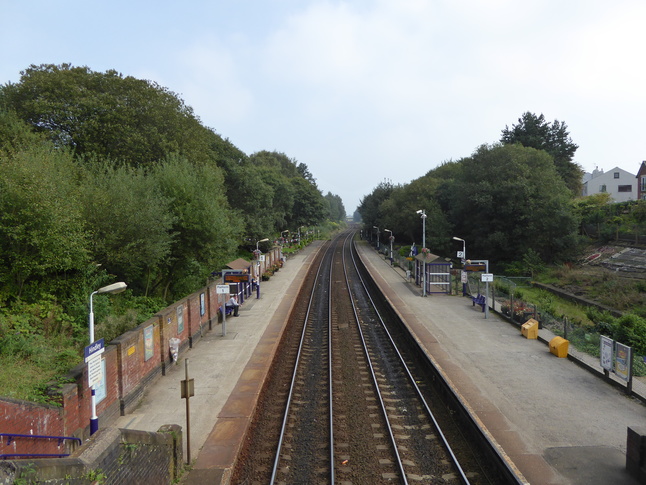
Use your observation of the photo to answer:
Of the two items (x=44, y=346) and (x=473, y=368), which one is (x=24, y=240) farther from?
(x=473, y=368)

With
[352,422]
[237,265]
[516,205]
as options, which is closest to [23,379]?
[352,422]

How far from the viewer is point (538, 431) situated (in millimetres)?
10016

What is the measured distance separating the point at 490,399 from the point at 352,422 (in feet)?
12.7

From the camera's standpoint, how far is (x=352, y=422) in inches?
443

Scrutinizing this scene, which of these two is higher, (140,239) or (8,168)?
(8,168)

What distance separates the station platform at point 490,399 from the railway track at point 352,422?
2.21 ft

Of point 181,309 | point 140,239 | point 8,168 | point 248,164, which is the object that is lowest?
point 181,309

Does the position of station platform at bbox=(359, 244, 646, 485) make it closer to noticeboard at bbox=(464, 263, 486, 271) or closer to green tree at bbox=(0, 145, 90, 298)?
noticeboard at bbox=(464, 263, 486, 271)

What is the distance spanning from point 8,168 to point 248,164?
121ft

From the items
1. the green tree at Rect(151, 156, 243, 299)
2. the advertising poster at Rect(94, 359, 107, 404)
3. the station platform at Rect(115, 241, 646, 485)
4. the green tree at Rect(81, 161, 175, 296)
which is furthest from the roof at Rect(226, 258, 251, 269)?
the advertising poster at Rect(94, 359, 107, 404)

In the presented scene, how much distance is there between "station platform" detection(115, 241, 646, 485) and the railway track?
0.67m

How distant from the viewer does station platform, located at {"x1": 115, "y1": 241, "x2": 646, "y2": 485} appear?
8805 mm

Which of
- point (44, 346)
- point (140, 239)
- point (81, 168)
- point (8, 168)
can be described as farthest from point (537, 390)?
point (81, 168)

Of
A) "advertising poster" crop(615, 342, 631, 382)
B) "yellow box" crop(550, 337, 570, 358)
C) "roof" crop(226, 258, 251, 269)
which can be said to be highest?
"roof" crop(226, 258, 251, 269)
